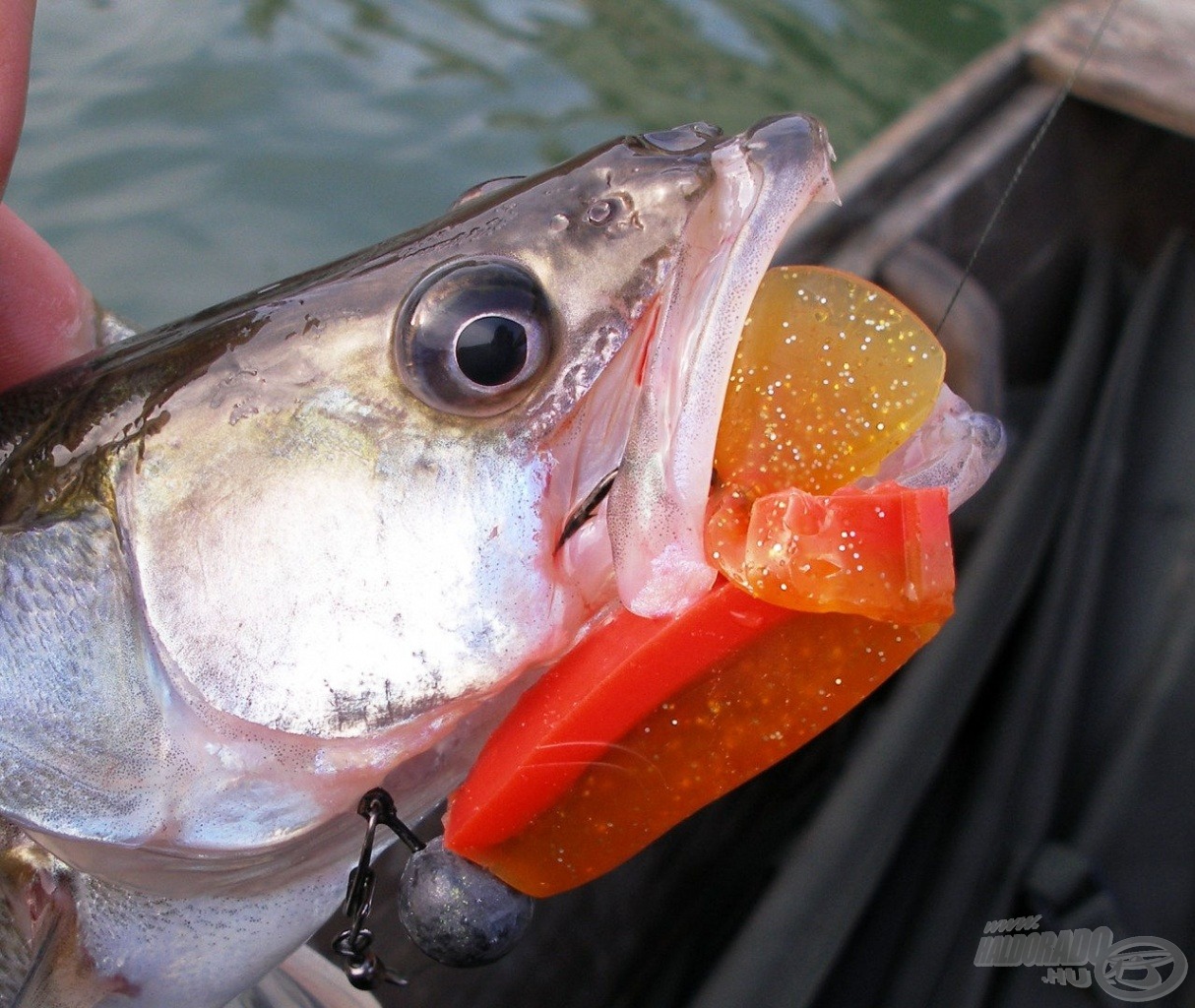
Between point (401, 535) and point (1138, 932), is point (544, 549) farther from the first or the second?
point (1138, 932)

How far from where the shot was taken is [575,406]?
1094mm

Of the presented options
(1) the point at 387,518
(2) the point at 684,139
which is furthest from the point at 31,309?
(2) the point at 684,139

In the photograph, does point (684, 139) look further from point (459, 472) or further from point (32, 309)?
point (32, 309)

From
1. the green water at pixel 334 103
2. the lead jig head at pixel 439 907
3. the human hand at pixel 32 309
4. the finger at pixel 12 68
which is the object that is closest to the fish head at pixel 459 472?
the lead jig head at pixel 439 907

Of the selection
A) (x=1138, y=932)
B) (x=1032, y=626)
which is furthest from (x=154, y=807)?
(x=1032, y=626)

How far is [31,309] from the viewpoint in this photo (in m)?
1.89

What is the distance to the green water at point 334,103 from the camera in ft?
14.8

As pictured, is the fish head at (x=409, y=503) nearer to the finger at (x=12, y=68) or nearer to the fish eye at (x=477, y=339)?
the fish eye at (x=477, y=339)

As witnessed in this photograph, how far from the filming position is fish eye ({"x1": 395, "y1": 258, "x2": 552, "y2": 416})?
42.9 inches

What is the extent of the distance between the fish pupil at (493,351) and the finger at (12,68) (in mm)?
718

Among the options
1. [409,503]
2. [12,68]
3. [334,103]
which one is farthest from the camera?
[334,103]

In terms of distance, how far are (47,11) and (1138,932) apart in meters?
5.87

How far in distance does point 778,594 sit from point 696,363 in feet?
0.79

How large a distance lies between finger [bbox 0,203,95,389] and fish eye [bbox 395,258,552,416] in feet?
3.72
